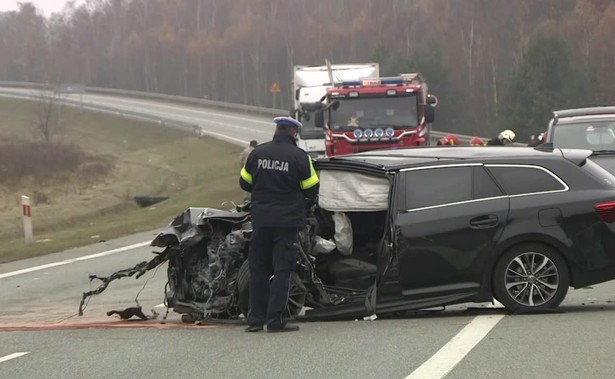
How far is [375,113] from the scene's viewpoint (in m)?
21.1

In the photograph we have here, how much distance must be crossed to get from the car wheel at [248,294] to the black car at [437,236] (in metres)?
0.01

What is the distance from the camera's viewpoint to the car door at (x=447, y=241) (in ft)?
27.9

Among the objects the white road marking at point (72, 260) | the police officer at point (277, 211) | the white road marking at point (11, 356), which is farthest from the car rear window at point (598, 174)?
the white road marking at point (72, 260)

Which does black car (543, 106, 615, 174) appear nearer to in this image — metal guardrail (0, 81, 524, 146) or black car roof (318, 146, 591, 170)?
black car roof (318, 146, 591, 170)

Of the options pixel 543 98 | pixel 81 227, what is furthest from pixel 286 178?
pixel 543 98

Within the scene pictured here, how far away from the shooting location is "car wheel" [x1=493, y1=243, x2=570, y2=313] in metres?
8.52

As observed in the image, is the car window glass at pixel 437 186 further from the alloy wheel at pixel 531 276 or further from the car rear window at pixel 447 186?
the alloy wheel at pixel 531 276

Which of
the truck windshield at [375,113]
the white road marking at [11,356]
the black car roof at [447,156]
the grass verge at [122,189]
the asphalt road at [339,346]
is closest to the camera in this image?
the asphalt road at [339,346]

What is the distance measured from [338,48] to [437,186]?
84.1 metres

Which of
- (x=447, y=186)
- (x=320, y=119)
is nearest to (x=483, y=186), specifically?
(x=447, y=186)

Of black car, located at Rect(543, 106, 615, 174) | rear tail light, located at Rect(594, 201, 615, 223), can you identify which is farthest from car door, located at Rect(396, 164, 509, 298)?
black car, located at Rect(543, 106, 615, 174)

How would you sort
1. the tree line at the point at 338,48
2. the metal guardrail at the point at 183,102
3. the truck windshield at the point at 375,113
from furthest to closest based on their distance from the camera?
the tree line at the point at 338,48 < the metal guardrail at the point at 183,102 < the truck windshield at the point at 375,113

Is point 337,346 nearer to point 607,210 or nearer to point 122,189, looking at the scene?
point 607,210

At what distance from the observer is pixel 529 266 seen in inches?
337
